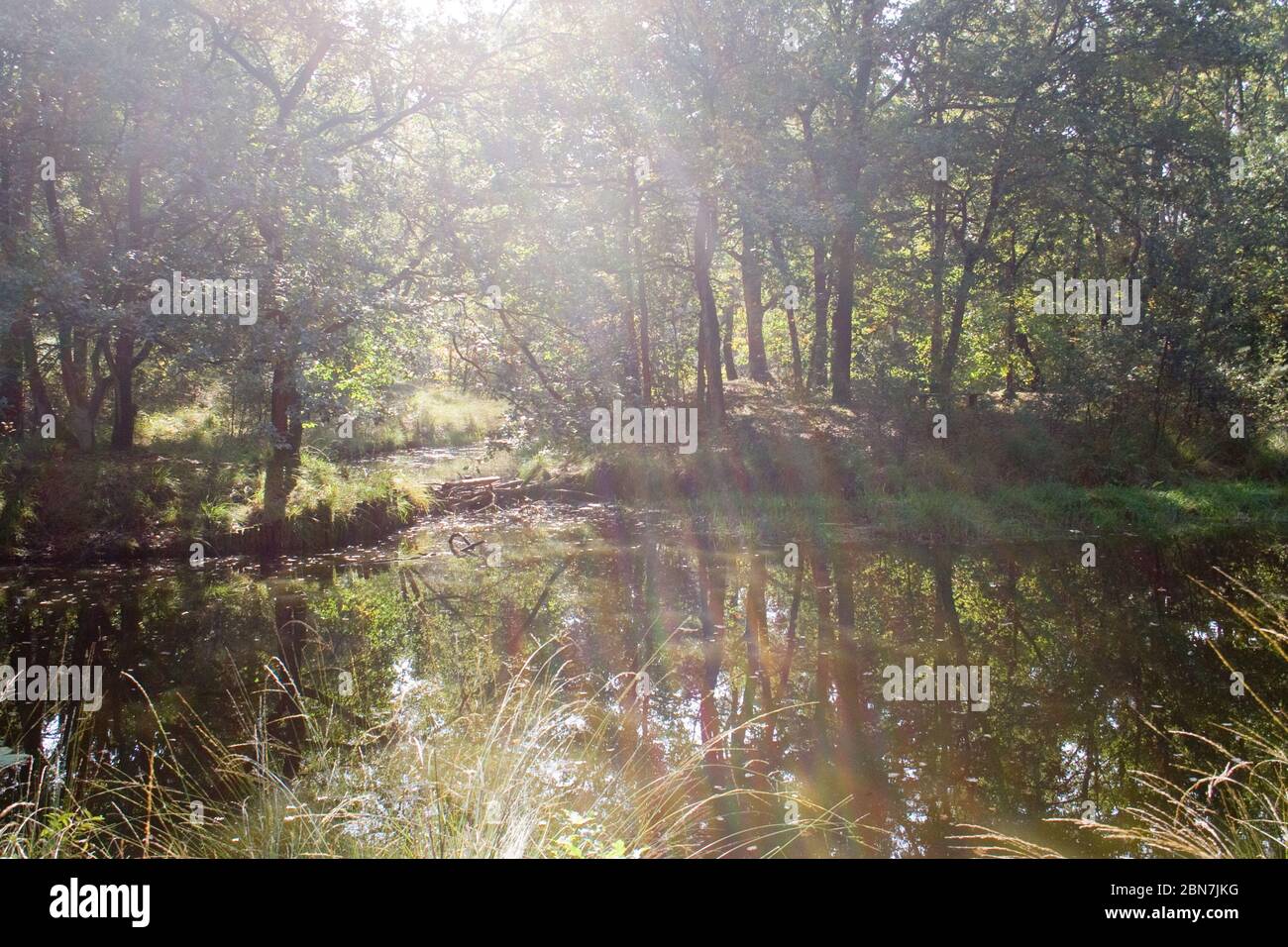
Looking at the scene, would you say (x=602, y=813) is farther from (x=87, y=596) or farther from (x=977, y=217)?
(x=977, y=217)

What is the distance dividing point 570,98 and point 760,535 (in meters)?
8.36

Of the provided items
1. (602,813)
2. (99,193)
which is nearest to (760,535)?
(602,813)

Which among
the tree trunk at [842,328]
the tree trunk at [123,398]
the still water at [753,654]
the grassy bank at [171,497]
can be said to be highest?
the tree trunk at [842,328]

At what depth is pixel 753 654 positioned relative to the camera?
25.9 feet

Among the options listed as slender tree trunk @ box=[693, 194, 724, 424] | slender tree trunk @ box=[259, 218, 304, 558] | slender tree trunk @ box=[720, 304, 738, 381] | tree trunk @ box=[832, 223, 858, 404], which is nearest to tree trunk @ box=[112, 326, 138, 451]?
slender tree trunk @ box=[259, 218, 304, 558]

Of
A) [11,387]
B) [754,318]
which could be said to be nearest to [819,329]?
[754,318]

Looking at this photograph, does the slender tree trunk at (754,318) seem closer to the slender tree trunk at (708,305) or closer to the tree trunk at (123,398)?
the slender tree trunk at (708,305)

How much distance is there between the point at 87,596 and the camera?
32.2 ft

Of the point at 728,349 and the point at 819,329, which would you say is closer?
the point at 819,329

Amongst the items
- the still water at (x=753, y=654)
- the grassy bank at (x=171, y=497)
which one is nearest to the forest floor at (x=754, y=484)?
the grassy bank at (x=171, y=497)

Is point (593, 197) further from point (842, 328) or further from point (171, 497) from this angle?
point (171, 497)

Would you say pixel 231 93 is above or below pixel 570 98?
below

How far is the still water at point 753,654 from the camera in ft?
17.7

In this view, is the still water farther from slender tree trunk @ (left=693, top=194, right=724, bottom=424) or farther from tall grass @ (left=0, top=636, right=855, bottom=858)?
slender tree trunk @ (left=693, top=194, right=724, bottom=424)
